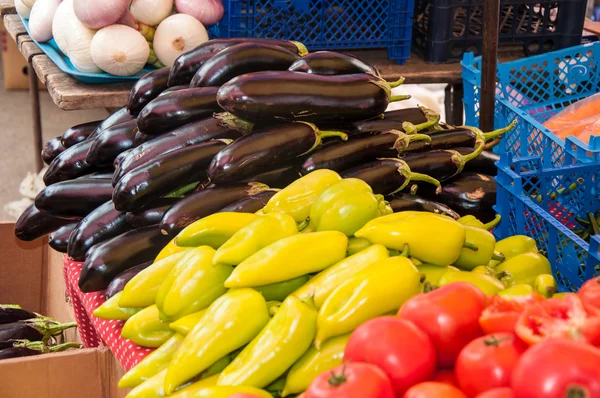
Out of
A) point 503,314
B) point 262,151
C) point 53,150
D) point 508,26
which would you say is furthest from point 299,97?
point 508,26

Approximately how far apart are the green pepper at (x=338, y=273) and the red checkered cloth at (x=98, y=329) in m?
0.34

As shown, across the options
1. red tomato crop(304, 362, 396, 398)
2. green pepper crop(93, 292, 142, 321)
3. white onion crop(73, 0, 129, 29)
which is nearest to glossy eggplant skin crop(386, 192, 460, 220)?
green pepper crop(93, 292, 142, 321)

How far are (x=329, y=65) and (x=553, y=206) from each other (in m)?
0.57

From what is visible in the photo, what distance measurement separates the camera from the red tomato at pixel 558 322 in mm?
785

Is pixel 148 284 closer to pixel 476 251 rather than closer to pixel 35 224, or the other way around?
pixel 476 251

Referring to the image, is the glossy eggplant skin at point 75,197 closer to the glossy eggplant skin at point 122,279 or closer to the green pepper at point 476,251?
the glossy eggplant skin at point 122,279

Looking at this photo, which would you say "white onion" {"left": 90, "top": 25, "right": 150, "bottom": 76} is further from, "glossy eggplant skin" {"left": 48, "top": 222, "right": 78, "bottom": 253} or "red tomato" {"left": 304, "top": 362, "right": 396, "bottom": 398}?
"red tomato" {"left": 304, "top": 362, "right": 396, "bottom": 398}

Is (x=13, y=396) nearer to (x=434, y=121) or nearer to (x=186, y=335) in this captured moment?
(x=186, y=335)

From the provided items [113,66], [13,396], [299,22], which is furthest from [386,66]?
[13,396]

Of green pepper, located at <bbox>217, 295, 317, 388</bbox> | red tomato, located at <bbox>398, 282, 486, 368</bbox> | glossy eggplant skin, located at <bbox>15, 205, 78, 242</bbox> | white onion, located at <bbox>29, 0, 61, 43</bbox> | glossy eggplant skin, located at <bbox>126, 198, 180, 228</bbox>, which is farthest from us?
white onion, located at <bbox>29, 0, 61, 43</bbox>

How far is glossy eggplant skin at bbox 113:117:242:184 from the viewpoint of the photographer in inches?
63.2

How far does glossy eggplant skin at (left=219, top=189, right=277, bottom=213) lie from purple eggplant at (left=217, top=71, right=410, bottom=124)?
0.58 feet

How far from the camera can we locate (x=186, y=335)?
1.16 m

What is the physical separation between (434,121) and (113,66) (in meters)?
1.22
